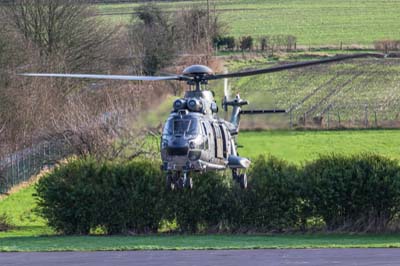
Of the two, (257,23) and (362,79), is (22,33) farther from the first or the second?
(257,23)

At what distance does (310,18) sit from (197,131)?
8540 cm

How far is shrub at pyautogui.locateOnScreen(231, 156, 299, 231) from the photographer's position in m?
39.6

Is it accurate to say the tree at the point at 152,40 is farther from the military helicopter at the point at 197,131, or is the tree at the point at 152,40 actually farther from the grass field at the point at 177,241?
the military helicopter at the point at 197,131

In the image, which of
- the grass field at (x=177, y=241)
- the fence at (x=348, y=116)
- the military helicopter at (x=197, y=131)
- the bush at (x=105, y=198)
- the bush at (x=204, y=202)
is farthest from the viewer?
the fence at (x=348, y=116)

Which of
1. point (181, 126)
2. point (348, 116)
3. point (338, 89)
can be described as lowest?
point (348, 116)

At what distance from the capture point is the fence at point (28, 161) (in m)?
52.1

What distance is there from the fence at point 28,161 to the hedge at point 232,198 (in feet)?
37.0

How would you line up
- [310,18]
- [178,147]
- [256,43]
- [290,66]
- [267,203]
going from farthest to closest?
1. [310,18]
2. [256,43]
3. [267,203]
4. [178,147]
5. [290,66]

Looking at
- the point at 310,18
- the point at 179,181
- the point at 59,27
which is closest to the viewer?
the point at 179,181

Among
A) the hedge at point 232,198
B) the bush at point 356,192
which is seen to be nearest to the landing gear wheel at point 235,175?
the hedge at point 232,198

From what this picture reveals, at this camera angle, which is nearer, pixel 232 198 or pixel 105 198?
pixel 232 198

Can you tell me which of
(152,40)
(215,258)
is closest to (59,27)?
(152,40)

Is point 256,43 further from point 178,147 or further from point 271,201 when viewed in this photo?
point 178,147

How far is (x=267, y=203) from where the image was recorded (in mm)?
39500
